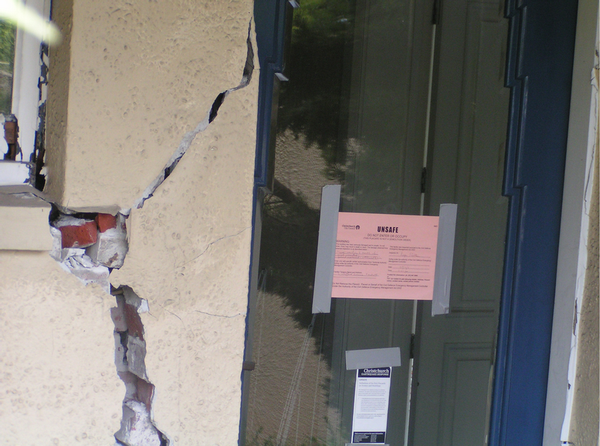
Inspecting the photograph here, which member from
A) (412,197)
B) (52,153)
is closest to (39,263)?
(52,153)

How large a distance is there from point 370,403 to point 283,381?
35 cm

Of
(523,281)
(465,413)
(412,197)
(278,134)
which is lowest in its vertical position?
(465,413)

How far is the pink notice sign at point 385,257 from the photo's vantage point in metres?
1.82

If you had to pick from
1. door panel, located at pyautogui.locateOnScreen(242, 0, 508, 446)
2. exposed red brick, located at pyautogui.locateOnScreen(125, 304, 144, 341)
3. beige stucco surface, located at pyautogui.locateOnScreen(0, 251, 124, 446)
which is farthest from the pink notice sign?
beige stucco surface, located at pyautogui.locateOnScreen(0, 251, 124, 446)

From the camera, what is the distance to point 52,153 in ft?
4.44

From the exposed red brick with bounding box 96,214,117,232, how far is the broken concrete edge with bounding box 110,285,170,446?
0.18 meters

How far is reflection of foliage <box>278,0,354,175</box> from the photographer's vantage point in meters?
1.74

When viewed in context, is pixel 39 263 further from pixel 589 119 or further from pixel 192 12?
pixel 589 119

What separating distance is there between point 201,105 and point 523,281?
1.34 m

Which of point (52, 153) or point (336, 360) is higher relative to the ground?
point (52, 153)

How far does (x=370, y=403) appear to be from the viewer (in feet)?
6.03

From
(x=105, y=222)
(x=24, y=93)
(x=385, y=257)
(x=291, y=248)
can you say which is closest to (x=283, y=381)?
(x=291, y=248)

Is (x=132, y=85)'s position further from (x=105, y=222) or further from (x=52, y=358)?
(x=52, y=358)

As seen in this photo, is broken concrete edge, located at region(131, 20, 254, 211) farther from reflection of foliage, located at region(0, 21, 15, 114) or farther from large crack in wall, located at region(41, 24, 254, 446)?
reflection of foliage, located at region(0, 21, 15, 114)
